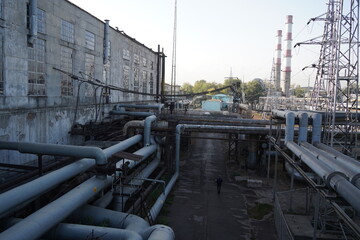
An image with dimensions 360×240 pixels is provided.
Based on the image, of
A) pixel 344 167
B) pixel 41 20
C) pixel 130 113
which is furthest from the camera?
pixel 130 113

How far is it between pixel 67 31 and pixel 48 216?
1441 cm

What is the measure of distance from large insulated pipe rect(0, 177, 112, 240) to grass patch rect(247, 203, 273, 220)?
807 centimetres

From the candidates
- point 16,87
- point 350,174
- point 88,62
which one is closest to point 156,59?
point 88,62

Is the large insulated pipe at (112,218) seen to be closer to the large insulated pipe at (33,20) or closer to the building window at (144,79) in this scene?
the large insulated pipe at (33,20)

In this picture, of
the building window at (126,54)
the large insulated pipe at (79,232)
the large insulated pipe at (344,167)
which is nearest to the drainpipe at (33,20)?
the large insulated pipe at (79,232)

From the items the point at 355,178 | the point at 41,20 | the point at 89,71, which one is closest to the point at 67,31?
the point at 41,20

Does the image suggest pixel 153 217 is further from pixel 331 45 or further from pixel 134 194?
pixel 331 45

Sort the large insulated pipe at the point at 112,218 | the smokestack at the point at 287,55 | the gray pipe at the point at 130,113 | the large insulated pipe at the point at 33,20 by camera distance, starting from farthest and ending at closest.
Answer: the smokestack at the point at 287,55 → the gray pipe at the point at 130,113 → the large insulated pipe at the point at 33,20 → the large insulated pipe at the point at 112,218

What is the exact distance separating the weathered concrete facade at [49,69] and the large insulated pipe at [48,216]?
6223mm

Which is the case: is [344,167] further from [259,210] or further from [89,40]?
[89,40]

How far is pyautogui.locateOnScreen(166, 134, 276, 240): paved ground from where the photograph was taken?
41.5ft

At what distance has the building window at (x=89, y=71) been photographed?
70.4 feet

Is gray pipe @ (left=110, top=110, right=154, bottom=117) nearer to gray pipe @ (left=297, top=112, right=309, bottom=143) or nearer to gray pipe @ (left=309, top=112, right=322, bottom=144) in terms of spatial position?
gray pipe @ (left=297, top=112, right=309, bottom=143)

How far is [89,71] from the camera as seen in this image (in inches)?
859
